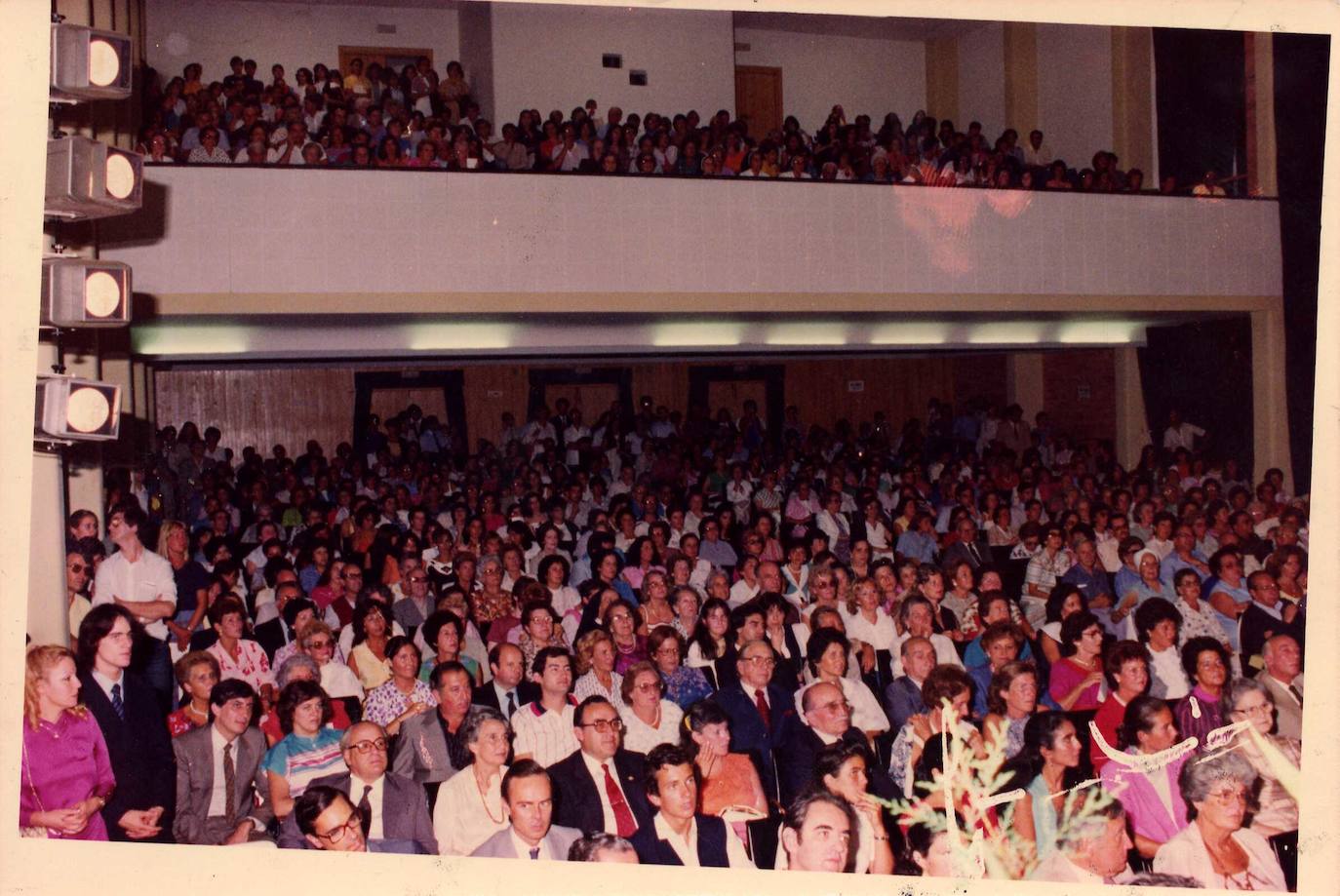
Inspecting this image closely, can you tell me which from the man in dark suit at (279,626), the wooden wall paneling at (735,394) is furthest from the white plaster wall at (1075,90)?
the man in dark suit at (279,626)

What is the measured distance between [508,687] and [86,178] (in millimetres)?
2289

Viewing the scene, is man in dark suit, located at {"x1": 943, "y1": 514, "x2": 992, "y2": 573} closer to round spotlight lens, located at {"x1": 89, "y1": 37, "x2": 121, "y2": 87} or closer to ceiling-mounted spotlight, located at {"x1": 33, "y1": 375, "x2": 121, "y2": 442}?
ceiling-mounted spotlight, located at {"x1": 33, "y1": 375, "x2": 121, "y2": 442}

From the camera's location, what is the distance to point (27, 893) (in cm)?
391

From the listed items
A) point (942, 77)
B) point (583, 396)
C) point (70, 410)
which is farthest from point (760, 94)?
point (70, 410)

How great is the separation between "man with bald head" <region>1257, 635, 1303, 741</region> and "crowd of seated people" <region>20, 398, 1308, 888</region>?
2cm

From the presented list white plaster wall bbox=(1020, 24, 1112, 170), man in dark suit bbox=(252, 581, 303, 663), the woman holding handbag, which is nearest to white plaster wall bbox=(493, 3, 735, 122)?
white plaster wall bbox=(1020, 24, 1112, 170)

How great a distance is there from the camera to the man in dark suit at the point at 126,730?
4109 mm

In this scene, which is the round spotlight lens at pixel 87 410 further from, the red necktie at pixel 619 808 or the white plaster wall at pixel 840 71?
the white plaster wall at pixel 840 71

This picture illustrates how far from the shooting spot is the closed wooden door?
13422 mm

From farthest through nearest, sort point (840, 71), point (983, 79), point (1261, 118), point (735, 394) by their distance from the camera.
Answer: point (735, 394) < point (840, 71) < point (983, 79) < point (1261, 118)

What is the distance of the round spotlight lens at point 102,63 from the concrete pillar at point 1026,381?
10.6 metres

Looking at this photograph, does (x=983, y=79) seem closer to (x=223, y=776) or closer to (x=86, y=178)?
(x=86, y=178)

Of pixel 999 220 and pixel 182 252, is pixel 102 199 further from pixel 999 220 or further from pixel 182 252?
pixel 999 220

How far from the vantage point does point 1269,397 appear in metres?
9.98
